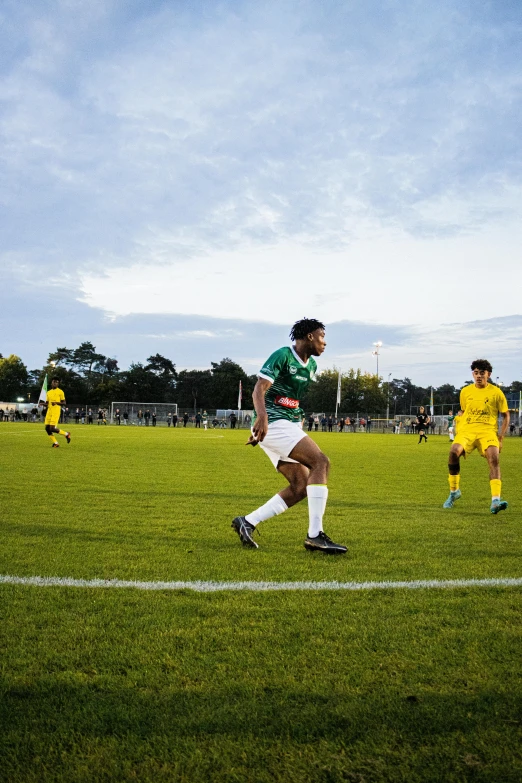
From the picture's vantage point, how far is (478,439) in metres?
9.02

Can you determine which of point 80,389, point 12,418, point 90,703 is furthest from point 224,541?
point 80,389

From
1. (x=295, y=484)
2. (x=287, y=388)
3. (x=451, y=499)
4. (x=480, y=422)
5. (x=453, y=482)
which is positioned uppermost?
(x=287, y=388)

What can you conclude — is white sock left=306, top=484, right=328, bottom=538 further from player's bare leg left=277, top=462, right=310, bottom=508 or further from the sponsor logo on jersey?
the sponsor logo on jersey

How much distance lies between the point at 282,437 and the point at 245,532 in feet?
3.01

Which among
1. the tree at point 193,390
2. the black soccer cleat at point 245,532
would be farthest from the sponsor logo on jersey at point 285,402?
the tree at point 193,390

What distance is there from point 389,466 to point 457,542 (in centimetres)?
1057

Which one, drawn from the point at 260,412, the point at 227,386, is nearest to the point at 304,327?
the point at 260,412

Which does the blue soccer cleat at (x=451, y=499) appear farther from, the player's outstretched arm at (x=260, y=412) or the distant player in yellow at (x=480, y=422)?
the player's outstretched arm at (x=260, y=412)

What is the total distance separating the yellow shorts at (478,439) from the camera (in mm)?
8883

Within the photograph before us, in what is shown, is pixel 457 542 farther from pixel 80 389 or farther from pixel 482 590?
pixel 80 389

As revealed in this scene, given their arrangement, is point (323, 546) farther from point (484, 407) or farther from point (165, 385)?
point (165, 385)

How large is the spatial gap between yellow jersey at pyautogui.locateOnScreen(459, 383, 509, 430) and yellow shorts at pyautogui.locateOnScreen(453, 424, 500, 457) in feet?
0.28

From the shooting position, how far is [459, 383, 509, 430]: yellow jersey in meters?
8.97

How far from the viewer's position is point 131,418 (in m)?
72.6
